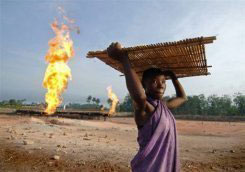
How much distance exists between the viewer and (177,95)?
294cm

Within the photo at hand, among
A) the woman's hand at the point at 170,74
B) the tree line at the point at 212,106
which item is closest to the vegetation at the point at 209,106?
the tree line at the point at 212,106

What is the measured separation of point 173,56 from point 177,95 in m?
0.64

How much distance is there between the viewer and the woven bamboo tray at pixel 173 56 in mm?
2115

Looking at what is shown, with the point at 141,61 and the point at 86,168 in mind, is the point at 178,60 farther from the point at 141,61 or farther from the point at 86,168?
the point at 86,168

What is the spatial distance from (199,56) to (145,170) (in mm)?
1346

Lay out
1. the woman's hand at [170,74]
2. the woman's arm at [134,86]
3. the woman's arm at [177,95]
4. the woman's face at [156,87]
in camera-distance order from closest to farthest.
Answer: the woman's arm at [134,86] < the woman's face at [156,87] < the woman's arm at [177,95] < the woman's hand at [170,74]

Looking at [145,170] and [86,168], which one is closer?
[145,170]

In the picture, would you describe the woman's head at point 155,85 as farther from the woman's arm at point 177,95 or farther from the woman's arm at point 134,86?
the woman's arm at point 177,95

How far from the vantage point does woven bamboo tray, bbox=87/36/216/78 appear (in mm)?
2115

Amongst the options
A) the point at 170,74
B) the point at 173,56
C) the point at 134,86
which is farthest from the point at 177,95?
the point at 134,86

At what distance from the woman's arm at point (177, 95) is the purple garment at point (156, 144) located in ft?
1.94

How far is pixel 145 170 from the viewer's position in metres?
1.99

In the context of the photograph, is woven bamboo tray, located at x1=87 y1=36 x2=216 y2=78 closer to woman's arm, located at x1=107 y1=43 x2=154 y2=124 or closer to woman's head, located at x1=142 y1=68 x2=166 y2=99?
woman's arm, located at x1=107 y1=43 x2=154 y2=124

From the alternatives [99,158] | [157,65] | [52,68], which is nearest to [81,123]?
[52,68]
